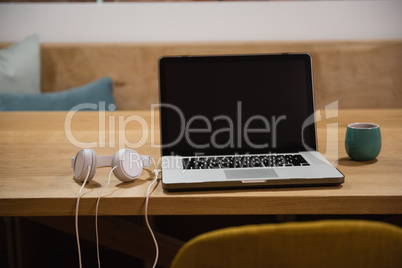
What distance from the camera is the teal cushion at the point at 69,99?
6.61 feet

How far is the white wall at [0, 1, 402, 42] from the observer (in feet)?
7.45

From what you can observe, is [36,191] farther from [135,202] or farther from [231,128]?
[231,128]

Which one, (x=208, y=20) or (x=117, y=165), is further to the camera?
(x=208, y=20)

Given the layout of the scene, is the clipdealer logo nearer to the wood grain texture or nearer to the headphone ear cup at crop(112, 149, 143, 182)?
the headphone ear cup at crop(112, 149, 143, 182)

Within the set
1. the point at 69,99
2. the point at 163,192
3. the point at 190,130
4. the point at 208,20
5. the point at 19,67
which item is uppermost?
the point at 208,20

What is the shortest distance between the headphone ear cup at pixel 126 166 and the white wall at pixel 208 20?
1520mm

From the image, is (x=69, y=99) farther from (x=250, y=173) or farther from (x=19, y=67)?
(x=250, y=173)

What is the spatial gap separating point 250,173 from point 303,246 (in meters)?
0.44

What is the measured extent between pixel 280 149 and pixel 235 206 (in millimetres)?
273

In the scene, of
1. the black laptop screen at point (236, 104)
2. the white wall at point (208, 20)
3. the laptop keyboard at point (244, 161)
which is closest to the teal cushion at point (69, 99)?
the white wall at point (208, 20)

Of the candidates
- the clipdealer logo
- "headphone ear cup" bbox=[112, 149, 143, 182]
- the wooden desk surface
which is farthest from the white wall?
"headphone ear cup" bbox=[112, 149, 143, 182]

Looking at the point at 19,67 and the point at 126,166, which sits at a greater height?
the point at 19,67

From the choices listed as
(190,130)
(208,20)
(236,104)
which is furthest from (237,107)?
(208,20)

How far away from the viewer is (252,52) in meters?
2.19
